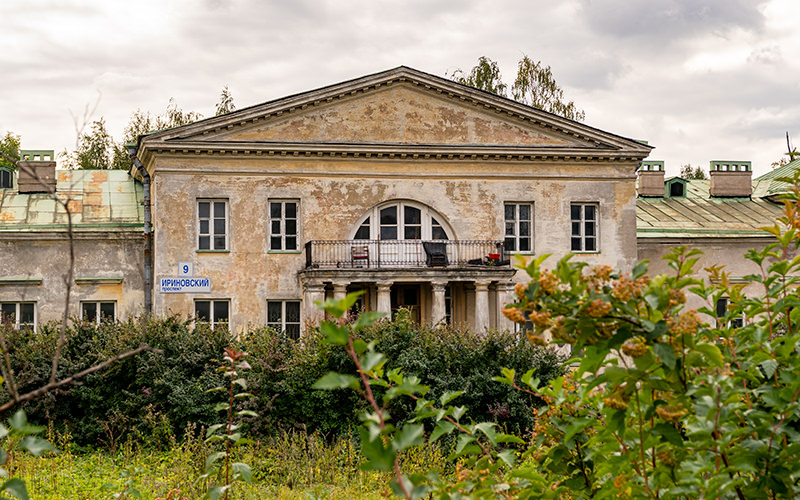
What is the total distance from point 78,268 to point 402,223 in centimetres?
1008

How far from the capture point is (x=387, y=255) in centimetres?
2466

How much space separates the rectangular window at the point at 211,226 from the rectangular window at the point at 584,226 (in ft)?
36.3

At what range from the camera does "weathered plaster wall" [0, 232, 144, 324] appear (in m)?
24.5

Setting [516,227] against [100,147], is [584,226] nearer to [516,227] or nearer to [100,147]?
[516,227]

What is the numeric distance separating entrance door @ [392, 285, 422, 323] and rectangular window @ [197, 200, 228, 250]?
5616 mm

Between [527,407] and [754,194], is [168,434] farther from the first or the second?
[754,194]

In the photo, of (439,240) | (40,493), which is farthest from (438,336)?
(439,240)

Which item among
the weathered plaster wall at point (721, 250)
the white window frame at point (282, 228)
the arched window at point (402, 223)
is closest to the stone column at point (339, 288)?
the white window frame at point (282, 228)

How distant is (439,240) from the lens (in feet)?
82.5

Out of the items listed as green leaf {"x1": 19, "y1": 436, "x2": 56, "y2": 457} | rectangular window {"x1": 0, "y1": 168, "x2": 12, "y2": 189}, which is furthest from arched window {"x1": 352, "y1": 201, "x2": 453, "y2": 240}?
green leaf {"x1": 19, "y1": 436, "x2": 56, "y2": 457}

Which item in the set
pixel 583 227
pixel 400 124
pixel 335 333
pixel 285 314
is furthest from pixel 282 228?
pixel 335 333

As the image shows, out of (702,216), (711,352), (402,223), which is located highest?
(702,216)

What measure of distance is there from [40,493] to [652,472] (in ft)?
29.7

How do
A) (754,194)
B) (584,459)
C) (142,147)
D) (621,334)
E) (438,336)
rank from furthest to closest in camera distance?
1. (754,194)
2. (142,147)
3. (438,336)
4. (584,459)
5. (621,334)
